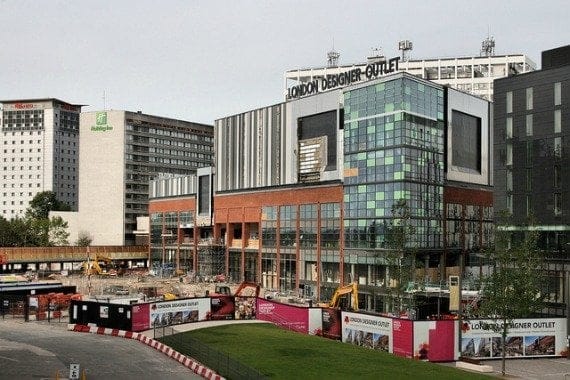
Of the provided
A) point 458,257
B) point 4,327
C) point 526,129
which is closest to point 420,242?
point 458,257

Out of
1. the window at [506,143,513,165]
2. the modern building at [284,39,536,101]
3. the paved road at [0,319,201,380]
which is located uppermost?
the modern building at [284,39,536,101]

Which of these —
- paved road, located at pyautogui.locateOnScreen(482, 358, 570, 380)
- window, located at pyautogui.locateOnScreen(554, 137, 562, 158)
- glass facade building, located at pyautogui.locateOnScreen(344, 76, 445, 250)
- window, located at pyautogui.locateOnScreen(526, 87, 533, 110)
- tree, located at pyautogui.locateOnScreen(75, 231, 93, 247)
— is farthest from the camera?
tree, located at pyautogui.locateOnScreen(75, 231, 93, 247)

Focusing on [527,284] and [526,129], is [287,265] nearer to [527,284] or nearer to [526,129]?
[526,129]

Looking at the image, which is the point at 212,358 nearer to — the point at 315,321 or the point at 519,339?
the point at 315,321

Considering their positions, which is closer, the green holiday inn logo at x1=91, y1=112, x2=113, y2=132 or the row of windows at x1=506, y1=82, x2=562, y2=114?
the row of windows at x1=506, y1=82, x2=562, y2=114

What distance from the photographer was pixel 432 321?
48938 mm

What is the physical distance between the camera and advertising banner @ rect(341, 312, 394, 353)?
50281mm

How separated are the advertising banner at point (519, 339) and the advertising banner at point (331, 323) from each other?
10.3 m

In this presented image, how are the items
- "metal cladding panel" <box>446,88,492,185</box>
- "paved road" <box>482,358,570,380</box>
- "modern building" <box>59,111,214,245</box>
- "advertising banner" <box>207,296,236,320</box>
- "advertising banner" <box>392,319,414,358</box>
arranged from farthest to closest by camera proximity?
1. "modern building" <box>59,111,214,245</box>
2. "metal cladding panel" <box>446,88,492,185</box>
3. "advertising banner" <box>207,296,236,320</box>
4. "advertising banner" <box>392,319,414,358</box>
5. "paved road" <box>482,358,570,380</box>

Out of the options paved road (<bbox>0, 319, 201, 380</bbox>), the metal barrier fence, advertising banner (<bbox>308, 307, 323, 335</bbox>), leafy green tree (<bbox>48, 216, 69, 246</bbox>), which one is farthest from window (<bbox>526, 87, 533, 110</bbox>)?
leafy green tree (<bbox>48, 216, 69, 246</bbox>)

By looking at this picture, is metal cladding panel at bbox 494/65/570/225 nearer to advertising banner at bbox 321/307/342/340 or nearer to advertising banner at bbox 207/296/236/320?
advertising banner at bbox 321/307/342/340

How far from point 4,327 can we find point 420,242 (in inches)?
2026

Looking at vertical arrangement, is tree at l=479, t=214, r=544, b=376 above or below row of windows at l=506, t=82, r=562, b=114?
below

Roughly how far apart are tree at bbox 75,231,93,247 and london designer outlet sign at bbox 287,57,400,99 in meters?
103
